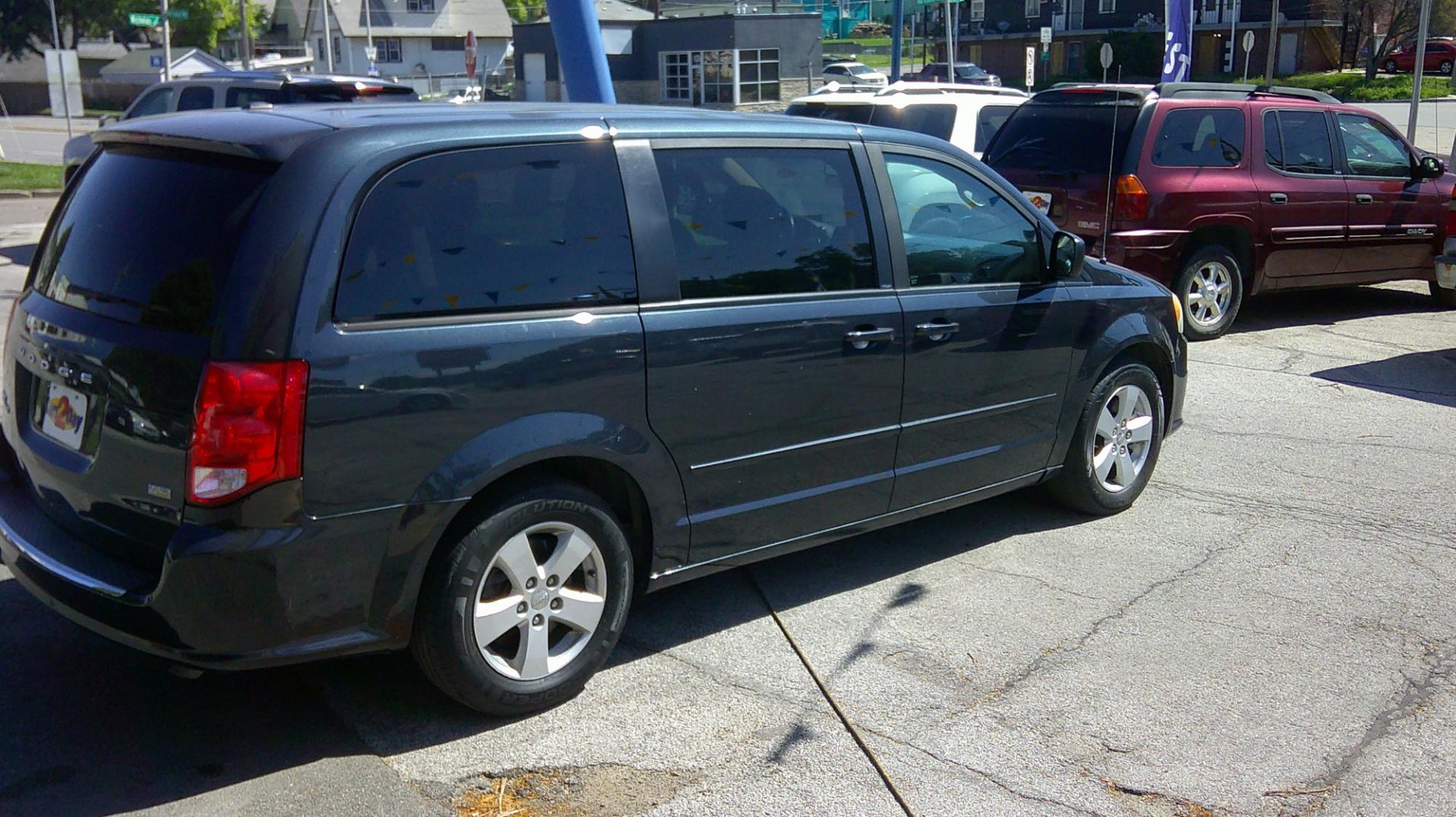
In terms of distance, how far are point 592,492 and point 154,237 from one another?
1508 mm

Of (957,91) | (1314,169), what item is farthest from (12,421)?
(957,91)

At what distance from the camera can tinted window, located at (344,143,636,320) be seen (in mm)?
3762

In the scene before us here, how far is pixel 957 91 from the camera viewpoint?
14.0m

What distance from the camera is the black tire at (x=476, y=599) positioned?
12.9 feet

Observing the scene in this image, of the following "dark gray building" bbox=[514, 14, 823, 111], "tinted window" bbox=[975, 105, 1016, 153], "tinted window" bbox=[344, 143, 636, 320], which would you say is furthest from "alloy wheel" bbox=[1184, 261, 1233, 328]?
"dark gray building" bbox=[514, 14, 823, 111]

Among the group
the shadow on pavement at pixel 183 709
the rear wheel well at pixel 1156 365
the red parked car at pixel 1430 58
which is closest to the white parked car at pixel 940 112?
the rear wheel well at pixel 1156 365

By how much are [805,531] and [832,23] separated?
8315 centimetres

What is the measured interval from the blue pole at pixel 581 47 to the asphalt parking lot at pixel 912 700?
4594 mm

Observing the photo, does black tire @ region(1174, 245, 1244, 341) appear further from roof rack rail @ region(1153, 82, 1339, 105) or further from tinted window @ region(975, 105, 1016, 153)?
tinted window @ region(975, 105, 1016, 153)

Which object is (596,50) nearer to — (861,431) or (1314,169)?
(861,431)

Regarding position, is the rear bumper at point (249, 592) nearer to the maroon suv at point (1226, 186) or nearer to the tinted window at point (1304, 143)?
the maroon suv at point (1226, 186)

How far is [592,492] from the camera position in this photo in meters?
4.32

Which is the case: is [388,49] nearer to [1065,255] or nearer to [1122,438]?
[1122,438]

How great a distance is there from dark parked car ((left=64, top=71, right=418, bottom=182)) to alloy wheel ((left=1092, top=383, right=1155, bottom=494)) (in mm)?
6784
